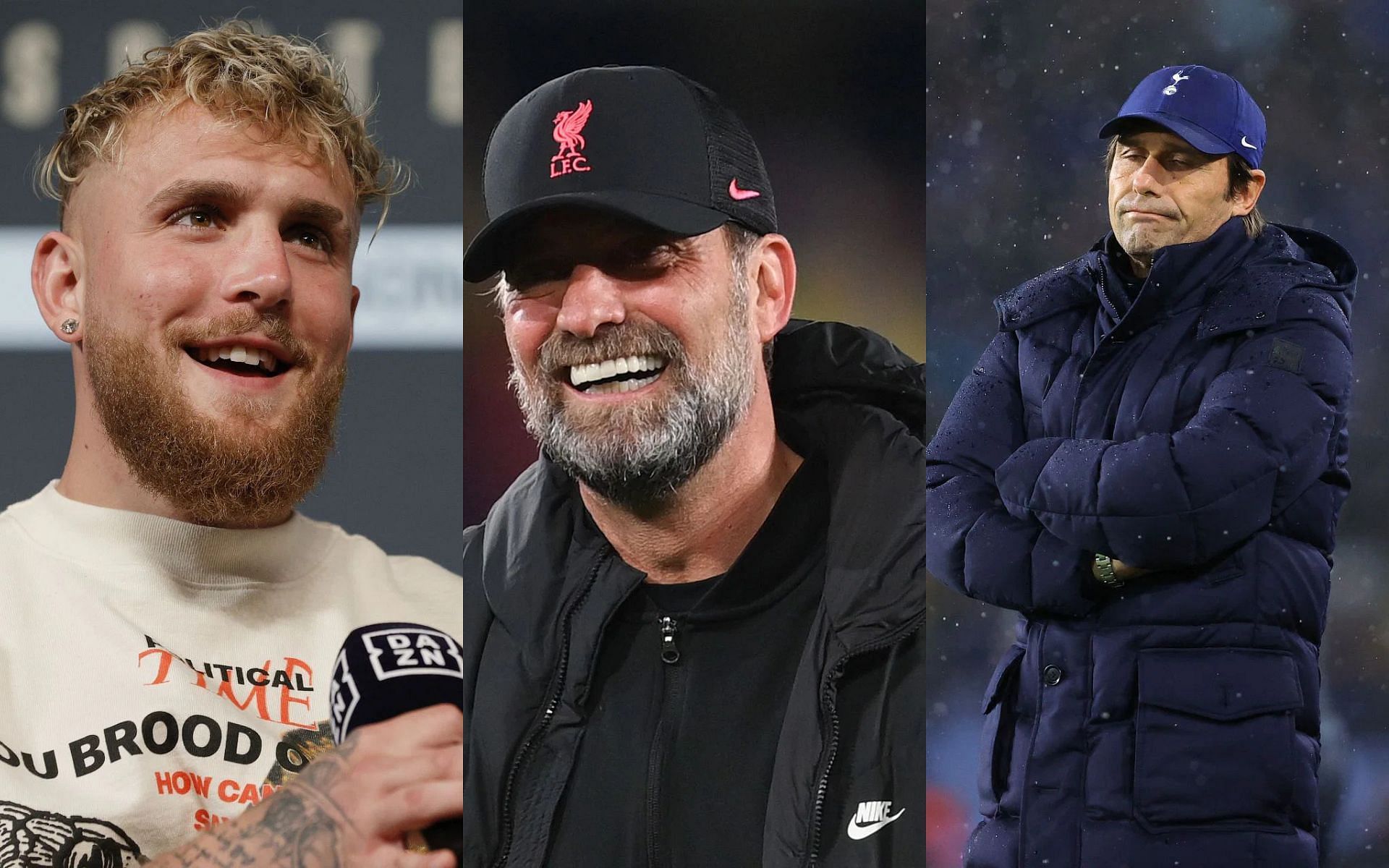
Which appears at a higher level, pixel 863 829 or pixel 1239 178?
pixel 1239 178

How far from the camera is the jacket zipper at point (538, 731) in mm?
2295

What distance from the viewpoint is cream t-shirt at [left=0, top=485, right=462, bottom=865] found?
2289 millimetres

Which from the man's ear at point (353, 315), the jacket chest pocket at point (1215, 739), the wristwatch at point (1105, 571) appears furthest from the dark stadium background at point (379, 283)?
the jacket chest pocket at point (1215, 739)

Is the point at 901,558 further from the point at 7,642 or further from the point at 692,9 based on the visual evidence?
the point at 7,642

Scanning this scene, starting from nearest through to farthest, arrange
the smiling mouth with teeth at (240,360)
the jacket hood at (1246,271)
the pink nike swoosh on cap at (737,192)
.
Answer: the jacket hood at (1246,271)
the pink nike swoosh on cap at (737,192)
the smiling mouth with teeth at (240,360)

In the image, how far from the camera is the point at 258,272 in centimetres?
232

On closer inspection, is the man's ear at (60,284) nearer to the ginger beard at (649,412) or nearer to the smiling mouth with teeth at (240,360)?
the smiling mouth with teeth at (240,360)

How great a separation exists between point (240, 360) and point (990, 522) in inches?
49.1

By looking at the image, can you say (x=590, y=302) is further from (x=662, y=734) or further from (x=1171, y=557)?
(x=1171, y=557)

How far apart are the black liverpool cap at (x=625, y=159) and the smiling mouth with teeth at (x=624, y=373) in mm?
Result: 210

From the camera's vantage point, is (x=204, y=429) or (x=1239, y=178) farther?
(x=204, y=429)

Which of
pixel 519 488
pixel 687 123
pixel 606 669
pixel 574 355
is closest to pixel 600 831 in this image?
pixel 606 669

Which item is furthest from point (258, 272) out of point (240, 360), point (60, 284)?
point (60, 284)

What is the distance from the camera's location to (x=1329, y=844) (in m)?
2.25
